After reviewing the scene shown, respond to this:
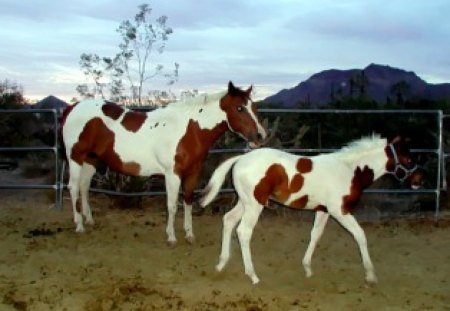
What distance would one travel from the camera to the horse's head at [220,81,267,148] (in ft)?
21.6

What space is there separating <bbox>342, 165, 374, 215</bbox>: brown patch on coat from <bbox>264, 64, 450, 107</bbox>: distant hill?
1369 cm

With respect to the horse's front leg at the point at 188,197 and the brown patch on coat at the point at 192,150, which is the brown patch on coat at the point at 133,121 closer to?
the brown patch on coat at the point at 192,150

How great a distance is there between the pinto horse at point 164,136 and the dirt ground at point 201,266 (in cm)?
60

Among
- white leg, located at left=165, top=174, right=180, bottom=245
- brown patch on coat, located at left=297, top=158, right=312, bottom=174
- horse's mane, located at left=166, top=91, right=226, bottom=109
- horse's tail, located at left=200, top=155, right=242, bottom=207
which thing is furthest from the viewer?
horse's mane, located at left=166, top=91, right=226, bottom=109

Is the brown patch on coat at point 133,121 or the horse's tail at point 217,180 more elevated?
the brown patch on coat at point 133,121

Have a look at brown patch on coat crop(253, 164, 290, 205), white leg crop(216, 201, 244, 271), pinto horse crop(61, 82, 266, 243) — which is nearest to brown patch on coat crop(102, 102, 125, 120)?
pinto horse crop(61, 82, 266, 243)

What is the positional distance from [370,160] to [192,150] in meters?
2.15

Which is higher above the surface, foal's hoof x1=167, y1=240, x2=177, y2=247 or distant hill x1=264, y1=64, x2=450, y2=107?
distant hill x1=264, y1=64, x2=450, y2=107

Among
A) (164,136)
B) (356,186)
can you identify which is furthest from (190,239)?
(356,186)

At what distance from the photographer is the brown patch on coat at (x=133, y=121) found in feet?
23.1

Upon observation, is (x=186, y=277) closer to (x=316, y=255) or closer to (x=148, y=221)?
(x=316, y=255)

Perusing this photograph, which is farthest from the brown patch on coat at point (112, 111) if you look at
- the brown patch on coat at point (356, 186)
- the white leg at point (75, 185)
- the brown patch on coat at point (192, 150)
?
the brown patch on coat at point (356, 186)

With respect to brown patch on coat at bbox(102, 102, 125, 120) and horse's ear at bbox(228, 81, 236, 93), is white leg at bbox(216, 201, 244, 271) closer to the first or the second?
horse's ear at bbox(228, 81, 236, 93)

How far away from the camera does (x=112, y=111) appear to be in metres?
7.24
